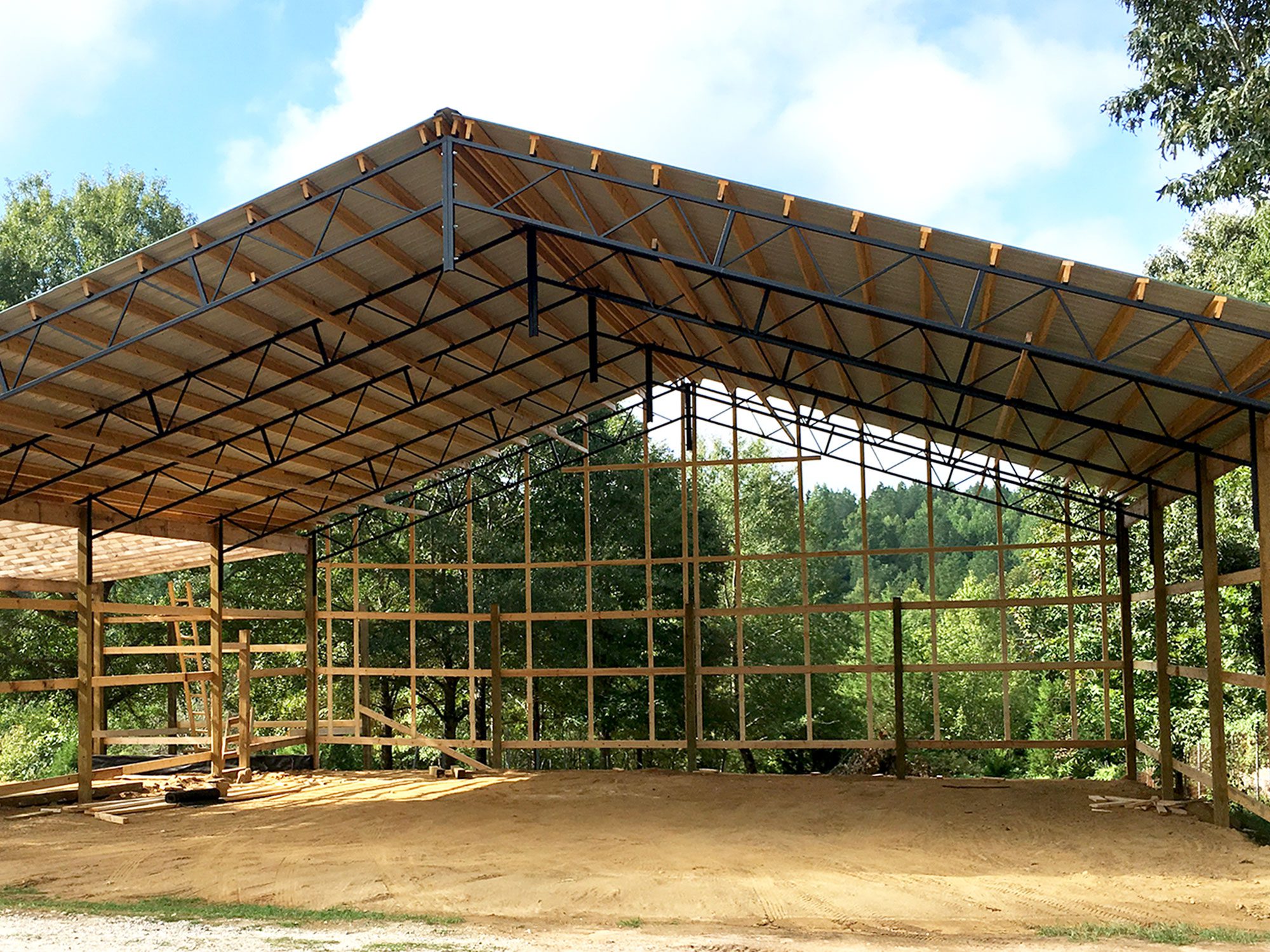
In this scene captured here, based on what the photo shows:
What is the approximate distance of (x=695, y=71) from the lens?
77188 millimetres

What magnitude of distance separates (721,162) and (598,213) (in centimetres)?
7756

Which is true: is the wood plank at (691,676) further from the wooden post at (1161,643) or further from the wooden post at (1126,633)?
the wooden post at (1161,643)

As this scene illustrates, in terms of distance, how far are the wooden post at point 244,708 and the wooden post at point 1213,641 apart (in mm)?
14957

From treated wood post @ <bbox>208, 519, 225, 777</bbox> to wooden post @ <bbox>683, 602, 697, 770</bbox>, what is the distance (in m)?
8.31

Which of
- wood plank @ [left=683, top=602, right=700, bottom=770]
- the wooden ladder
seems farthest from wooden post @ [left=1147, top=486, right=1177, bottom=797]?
the wooden ladder

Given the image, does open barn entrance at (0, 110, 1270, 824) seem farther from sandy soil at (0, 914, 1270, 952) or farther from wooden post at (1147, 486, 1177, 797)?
sandy soil at (0, 914, 1270, 952)

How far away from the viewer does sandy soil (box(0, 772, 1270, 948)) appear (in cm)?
991

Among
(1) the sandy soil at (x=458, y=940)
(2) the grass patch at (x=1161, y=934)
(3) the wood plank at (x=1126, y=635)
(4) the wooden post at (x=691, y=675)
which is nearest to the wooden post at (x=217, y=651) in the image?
(4) the wooden post at (x=691, y=675)

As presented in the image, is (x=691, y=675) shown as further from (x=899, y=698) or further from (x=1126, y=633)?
(x=1126, y=633)

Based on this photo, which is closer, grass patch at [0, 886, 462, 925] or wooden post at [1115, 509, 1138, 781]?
grass patch at [0, 886, 462, 925]

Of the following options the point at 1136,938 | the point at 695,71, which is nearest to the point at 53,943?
the point at 1136,938

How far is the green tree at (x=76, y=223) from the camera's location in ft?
126

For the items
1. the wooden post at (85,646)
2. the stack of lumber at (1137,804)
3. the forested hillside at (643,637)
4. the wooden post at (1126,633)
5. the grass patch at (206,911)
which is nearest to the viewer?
the grass patch at (206,911)

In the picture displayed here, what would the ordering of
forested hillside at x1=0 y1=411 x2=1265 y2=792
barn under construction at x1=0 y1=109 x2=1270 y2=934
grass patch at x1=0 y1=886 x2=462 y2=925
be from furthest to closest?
forested hillside at x1=0 y1=411 x2=1265 y2=792 < barn under construction at x1=0 y1=109 x2=1270 y2=934 < grass patch at x1=0 y1=886 x2=462 y2=925
